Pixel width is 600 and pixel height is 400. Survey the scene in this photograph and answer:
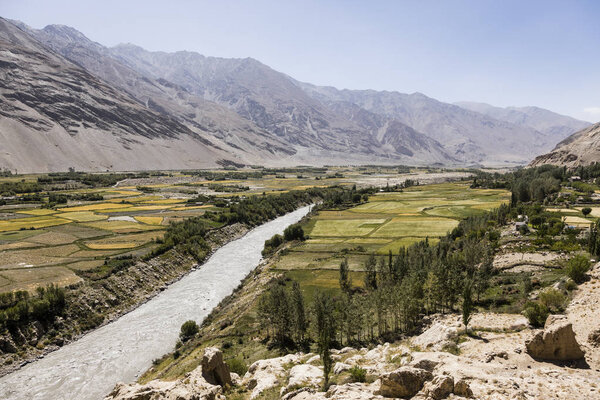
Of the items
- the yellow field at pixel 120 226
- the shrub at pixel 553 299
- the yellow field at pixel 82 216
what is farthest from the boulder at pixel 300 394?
the yellow field at pixel 82 216

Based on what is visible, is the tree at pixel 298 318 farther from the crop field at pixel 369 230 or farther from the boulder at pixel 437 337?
the crop field at pixel 369 230

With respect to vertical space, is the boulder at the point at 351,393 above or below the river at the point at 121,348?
above

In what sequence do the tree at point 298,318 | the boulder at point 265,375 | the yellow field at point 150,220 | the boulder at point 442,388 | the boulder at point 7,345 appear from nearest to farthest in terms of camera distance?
1. the boulder at point 442,388
2. the boulder at point 265,375
3. the boulder at point 7,345
4. the tree at point 298,318
5. the yellow field at point 150,220

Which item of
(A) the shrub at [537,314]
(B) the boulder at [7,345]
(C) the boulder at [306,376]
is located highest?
(A) the shrub at [537,314]

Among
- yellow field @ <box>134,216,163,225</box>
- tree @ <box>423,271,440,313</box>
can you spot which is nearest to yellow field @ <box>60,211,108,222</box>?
yellow field @ <box>134,216,163,225</box>

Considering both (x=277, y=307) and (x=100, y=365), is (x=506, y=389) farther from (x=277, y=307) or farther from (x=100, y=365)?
(x=100, y=365)

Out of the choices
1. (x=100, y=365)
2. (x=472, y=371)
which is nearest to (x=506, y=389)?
(x=472, y=371)

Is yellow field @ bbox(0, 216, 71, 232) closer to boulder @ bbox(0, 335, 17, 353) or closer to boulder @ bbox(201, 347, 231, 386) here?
boulder @ bbox(0, 335, 17, 353)
